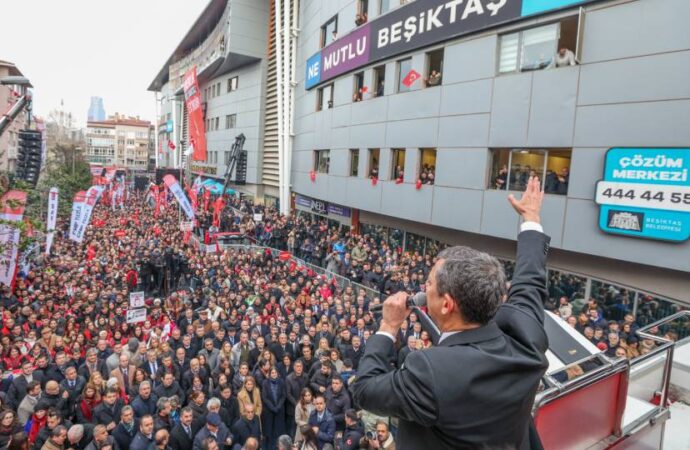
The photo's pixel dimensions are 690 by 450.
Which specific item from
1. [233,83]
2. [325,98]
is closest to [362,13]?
[325,98]

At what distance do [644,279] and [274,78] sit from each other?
32775 millimetres

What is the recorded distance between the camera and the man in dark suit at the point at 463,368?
1509 millimetres

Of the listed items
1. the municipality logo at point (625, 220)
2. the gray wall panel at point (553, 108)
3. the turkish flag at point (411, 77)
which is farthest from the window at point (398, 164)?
the municipality logo at point (625, 220)

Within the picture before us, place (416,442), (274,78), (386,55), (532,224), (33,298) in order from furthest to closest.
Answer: (274,78) < (386,55) < (33,298) < (532,224) < (416,442)

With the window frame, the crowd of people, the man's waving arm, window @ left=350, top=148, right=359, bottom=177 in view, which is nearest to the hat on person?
the crowd of people

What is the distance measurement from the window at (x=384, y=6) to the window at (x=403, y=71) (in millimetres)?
2561

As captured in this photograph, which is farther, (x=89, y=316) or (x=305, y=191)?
(x=305, y=191)

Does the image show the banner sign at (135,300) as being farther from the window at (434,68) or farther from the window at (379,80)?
the window at (379,80)

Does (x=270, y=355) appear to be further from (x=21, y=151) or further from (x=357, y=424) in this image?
(x=21, y=151)

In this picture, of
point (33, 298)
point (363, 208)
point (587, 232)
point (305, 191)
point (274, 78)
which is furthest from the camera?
point (274, 78)

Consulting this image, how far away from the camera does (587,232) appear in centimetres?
1177

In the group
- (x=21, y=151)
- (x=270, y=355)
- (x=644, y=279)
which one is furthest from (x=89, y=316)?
(x=644, y=279)

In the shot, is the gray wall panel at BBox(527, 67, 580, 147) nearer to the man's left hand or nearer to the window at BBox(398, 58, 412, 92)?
the window at BBox(398, 58, 412, 92)

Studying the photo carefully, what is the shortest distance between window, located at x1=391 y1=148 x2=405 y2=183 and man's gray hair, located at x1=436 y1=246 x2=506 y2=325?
17.0 m
